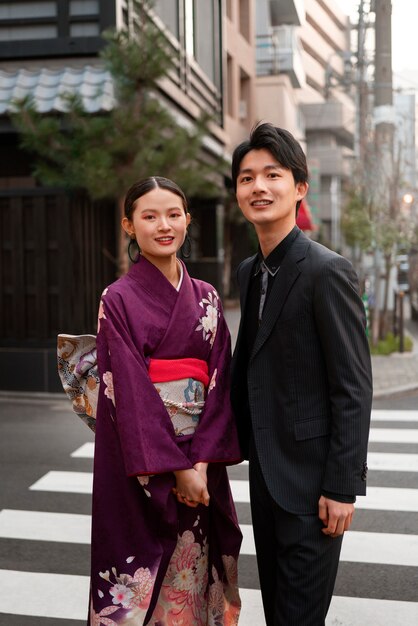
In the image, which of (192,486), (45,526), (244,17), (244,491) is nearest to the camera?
(192,486)

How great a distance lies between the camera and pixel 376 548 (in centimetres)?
476

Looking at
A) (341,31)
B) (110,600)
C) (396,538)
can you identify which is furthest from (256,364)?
(341,31)

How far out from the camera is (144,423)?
2.63m

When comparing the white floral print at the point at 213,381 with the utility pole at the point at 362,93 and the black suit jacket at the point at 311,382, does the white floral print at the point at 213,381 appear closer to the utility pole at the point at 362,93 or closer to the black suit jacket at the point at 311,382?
the black suit jacket at the point at 311,382

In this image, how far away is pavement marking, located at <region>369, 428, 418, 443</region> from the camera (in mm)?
7594

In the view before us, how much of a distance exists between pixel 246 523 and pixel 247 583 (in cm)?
101

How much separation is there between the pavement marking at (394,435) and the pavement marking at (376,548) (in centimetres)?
265

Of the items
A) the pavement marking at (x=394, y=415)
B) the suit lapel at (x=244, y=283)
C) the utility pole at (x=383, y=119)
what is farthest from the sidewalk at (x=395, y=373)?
the suit lapel at (x=244, y=283)

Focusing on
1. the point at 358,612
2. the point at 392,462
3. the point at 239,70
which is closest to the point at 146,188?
the point at 358,612

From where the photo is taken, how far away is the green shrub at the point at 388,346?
13201 mm

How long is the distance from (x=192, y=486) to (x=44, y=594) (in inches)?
73.2

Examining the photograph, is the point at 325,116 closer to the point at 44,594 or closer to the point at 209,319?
the point at 44,594

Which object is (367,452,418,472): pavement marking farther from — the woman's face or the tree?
the woman's face

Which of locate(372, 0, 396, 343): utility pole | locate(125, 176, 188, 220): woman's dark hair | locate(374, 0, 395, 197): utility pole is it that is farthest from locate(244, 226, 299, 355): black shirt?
locate(374, 0, 395, 197): utility pole
